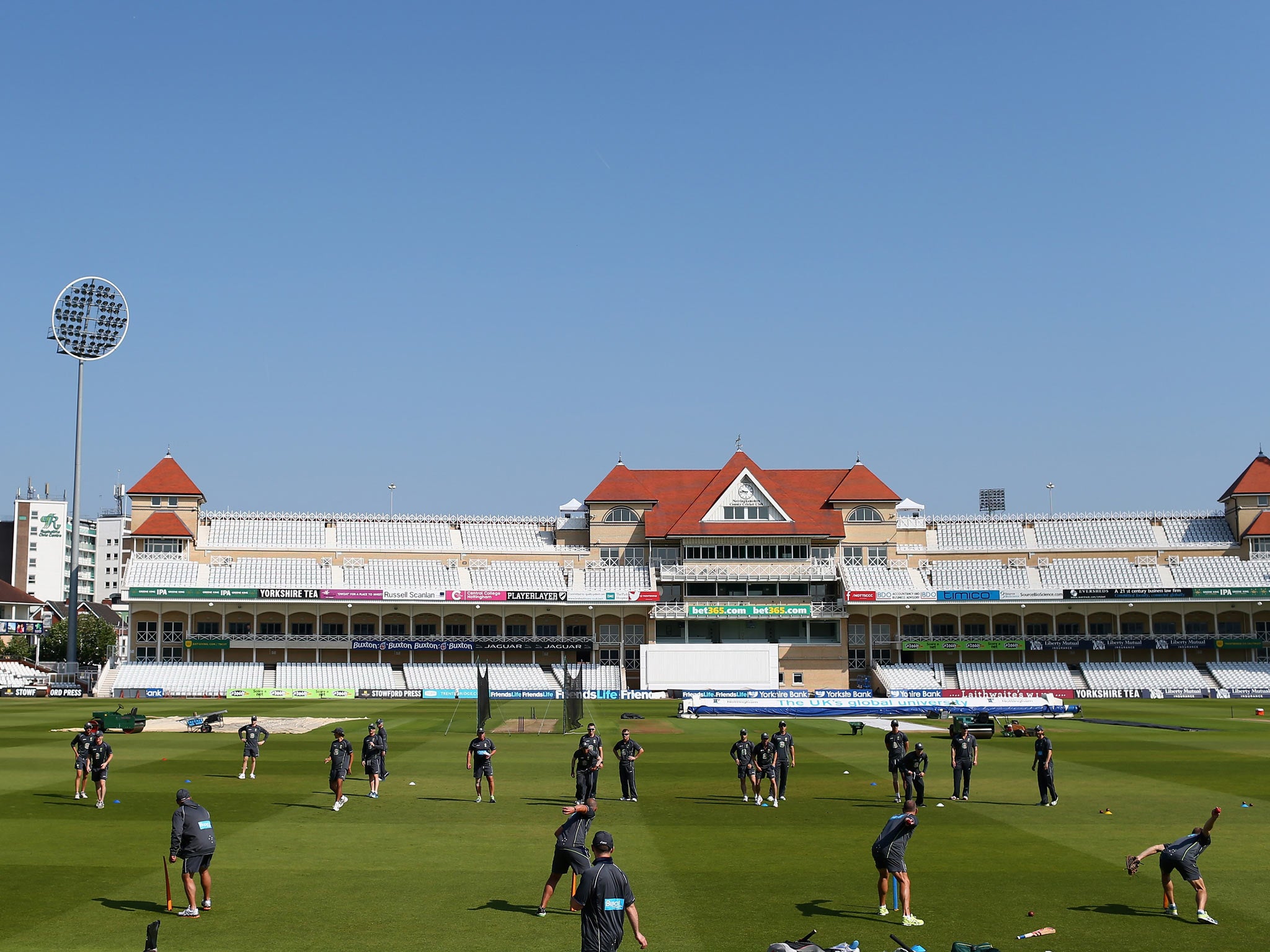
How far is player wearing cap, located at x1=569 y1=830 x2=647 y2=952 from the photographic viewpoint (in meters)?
11.9

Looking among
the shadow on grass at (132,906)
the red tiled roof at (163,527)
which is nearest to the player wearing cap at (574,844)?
the shadow on grass at (132,906)

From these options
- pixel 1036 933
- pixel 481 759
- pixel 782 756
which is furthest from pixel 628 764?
pixel 1036 933

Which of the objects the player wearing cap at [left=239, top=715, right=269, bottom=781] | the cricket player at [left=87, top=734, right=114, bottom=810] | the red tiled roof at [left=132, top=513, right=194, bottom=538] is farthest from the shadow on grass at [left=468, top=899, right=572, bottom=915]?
the red tiled roof at [left=132, top=513, right=194, bottom=538]

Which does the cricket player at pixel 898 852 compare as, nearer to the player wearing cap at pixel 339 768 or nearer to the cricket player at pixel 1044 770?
the cricket player at pixel 1044 770

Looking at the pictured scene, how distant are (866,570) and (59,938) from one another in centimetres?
8889

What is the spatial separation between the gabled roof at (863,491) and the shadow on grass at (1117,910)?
287 feet

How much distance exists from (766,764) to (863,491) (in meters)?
79.6

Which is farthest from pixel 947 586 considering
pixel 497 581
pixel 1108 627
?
pixel 497 581

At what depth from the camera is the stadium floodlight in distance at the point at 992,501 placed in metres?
121

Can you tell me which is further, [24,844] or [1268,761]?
[1268,761]

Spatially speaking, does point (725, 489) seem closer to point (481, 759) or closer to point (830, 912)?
point (481, 759)

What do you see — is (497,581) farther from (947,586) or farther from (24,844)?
(24,844)

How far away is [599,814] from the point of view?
988 inches

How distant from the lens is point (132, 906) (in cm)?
1673
